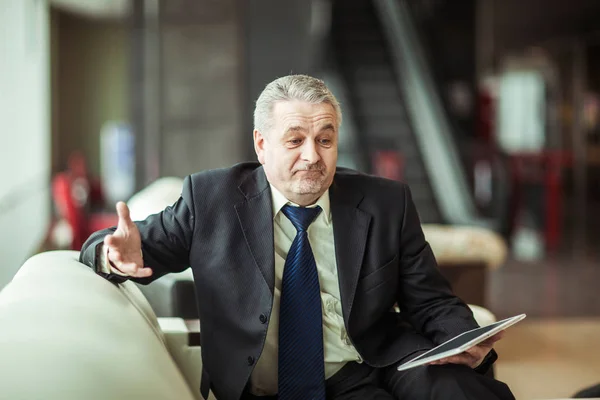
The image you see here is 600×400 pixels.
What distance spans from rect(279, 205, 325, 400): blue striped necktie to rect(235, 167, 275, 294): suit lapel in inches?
2.5

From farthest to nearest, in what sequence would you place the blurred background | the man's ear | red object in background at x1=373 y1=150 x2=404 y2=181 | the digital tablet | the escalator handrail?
red object in background at x1=373 y1=150 x2=404 y2=181
the escalator handrail
the blurred background
the man's ear
the digital tablet

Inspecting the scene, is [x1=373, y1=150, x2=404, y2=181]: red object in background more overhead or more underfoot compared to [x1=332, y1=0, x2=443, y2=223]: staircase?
more underfoot

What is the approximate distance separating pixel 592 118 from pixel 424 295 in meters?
15.0

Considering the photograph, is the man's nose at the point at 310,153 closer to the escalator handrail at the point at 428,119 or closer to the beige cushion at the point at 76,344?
the beige cushion at the point at 76,344

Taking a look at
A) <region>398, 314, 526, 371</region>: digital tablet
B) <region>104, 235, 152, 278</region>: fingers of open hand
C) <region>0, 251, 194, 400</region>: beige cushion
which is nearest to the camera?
<region>0, 251, 194, 400</region>: beige cushion

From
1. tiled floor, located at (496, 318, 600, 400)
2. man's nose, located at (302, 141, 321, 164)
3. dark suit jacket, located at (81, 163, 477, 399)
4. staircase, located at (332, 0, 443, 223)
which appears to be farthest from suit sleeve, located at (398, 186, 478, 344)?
staircase, located at (332, 0, 443, 223)

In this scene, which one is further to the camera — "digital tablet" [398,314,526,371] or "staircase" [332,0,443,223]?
"staircase" [332,0,443,223]

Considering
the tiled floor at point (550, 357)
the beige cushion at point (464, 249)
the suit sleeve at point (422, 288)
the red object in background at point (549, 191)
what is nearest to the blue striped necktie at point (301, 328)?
the suit sleeve at point (422, 288)

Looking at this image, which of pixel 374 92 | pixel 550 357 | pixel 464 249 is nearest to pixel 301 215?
pixel 464 249

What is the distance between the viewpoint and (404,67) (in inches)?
467

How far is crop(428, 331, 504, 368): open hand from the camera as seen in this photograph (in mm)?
2156

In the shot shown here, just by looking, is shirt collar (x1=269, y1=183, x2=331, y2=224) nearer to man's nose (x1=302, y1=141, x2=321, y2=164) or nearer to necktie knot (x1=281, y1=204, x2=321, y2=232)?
necktie knot (x1=281, y1=204, x2=321, y2=232)

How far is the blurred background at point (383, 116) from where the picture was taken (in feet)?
21.5

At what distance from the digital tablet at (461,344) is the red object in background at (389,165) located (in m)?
8.13
